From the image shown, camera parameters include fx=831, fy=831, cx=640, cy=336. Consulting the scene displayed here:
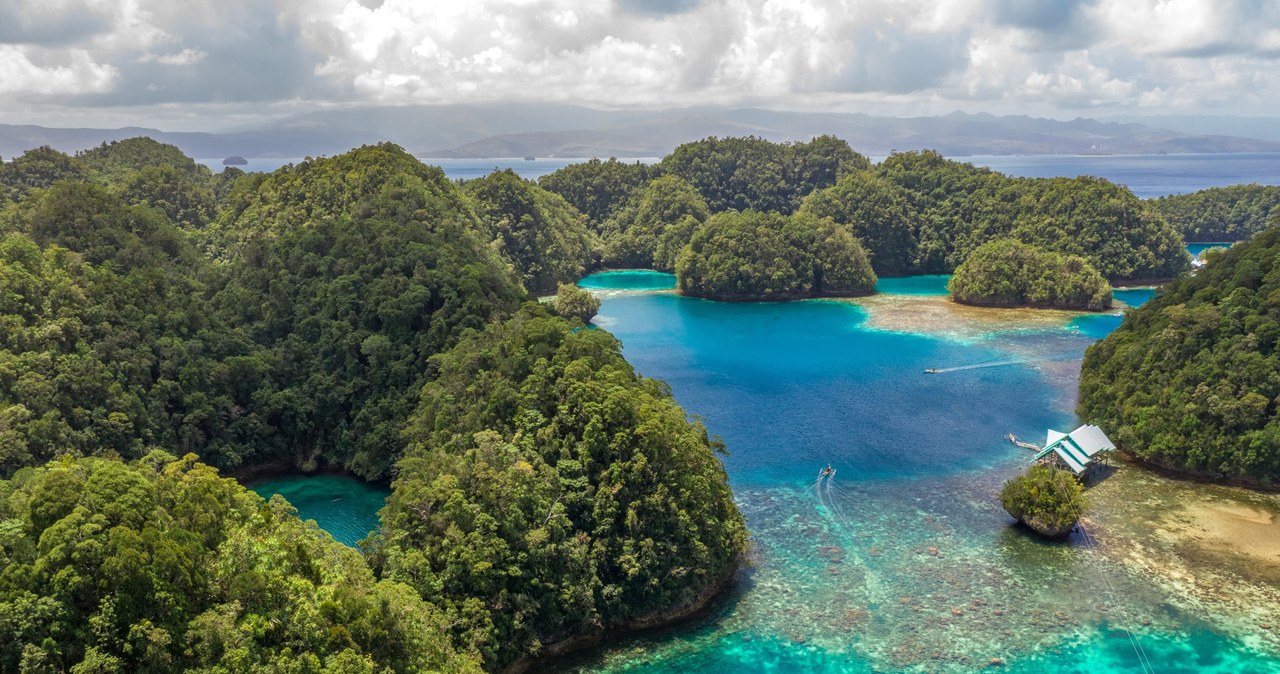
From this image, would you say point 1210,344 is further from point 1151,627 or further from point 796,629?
point 796,629

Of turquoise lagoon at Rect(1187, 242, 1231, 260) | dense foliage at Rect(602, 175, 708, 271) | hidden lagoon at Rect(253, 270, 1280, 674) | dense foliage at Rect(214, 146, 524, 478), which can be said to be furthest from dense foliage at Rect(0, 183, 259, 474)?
turquoise lagoon at Rect(1187, 242, 1231, 260)

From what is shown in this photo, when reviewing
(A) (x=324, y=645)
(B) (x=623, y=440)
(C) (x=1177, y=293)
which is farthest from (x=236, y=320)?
(C) (x=1177, y=293)

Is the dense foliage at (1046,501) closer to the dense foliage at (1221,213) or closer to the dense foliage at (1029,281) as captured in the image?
the dense foliage at (1029,281)

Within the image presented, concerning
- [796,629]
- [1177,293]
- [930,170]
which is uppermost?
[930,170]

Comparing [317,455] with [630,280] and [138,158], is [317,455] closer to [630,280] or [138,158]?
[630,280]

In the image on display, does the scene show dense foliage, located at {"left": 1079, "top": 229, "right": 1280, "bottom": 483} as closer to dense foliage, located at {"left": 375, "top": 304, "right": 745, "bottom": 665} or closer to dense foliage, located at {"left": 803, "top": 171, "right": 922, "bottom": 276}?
dense foliage, located at {"left": 375, "top": 304, "right": 745, "bottom": 665}

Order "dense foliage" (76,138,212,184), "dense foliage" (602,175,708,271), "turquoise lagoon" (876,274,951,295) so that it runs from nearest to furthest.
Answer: "turquoise lagoon" (876,274,951,295) → "dense foliage" (76,138,212,184) → "dense foliage" (602,175,708,271)
